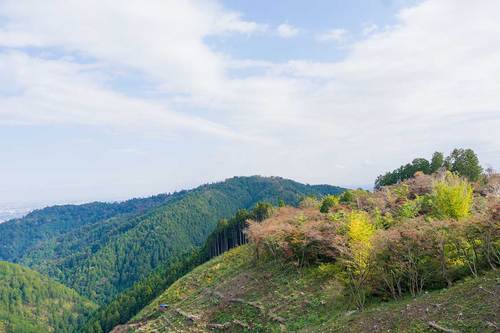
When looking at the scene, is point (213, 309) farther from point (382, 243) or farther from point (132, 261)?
point (132, 261)

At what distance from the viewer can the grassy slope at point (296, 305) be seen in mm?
15820

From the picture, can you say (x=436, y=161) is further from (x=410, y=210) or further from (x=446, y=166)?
(x=410, y=210)

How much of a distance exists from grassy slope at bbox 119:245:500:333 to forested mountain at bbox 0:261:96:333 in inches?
4431

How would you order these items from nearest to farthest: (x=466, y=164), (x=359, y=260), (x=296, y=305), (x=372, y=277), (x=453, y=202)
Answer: (x=372, y=277) < (x=359, y=260) < (x=453, y=202) < (x=296, y=305) < (x=466, y=164)

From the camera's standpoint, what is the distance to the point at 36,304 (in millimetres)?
155125

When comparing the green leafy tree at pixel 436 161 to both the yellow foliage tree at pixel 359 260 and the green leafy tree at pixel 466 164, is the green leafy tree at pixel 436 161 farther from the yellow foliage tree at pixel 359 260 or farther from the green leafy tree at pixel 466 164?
the yellow foliage tree at pixel 359 260

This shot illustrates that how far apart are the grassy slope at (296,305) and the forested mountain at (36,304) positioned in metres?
113

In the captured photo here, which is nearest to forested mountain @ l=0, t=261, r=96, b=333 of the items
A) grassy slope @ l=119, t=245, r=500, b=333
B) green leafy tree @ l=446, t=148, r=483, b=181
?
grassy slope @ l=119, t=245, r=500, b=333

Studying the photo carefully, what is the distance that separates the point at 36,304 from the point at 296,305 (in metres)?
160

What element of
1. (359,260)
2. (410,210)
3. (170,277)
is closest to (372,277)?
(359,260)

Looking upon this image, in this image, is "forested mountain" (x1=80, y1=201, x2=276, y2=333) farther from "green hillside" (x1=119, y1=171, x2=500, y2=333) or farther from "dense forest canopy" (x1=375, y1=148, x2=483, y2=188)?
"green hillside" (x1=119, y1=171, x2=500, y2=333)

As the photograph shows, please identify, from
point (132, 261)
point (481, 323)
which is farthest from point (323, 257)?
point (132, 261)

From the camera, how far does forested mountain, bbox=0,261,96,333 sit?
139 metres

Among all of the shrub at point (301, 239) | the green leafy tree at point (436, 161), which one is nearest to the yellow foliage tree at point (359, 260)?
the shrub at point (301, 239)
